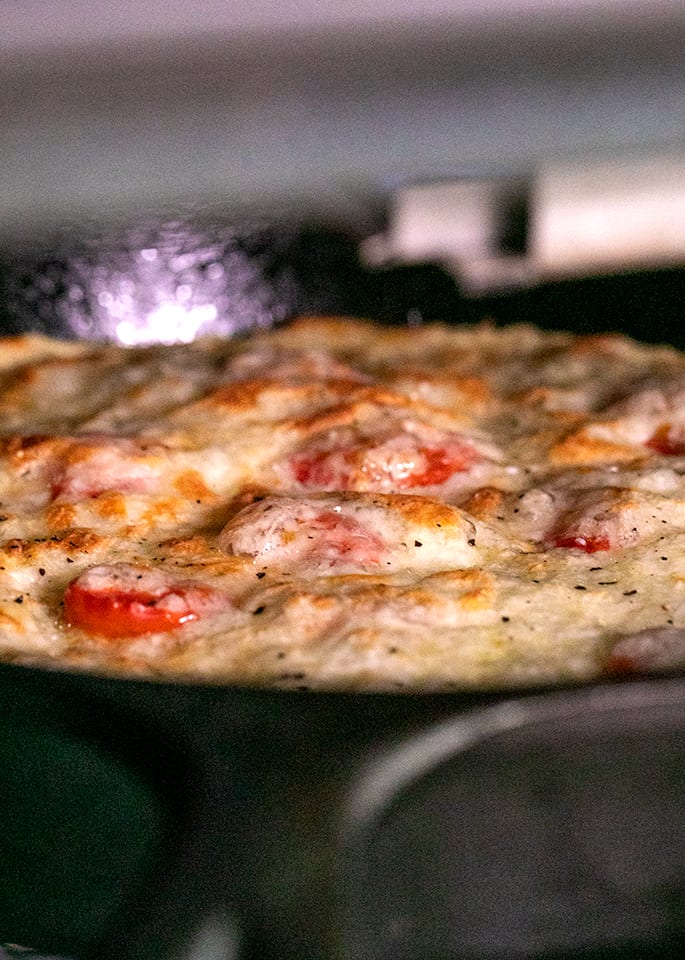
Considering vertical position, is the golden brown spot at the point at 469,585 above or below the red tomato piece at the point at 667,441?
above

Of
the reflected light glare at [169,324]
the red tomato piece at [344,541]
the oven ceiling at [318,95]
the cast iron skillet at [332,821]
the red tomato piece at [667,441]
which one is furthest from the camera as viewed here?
the oven ceiling at [318,95]

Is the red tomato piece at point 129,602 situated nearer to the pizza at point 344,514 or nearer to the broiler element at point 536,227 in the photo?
the pizza at point 344,514

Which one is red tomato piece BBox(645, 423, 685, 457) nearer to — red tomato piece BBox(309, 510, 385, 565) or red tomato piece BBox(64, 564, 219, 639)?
red tomato piece BBox(309, 510, 385, 565)

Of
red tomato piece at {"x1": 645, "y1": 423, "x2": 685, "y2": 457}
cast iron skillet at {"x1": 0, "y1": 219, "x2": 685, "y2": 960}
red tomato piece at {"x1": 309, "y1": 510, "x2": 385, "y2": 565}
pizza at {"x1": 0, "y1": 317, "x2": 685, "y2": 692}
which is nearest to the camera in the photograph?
cast iron skillet at {"x1": 0, "y1": 219, "x2": 685, "y2": 960}

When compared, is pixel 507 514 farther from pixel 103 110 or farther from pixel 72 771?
pixel 103 110

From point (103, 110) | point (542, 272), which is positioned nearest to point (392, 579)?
point (542, 272)

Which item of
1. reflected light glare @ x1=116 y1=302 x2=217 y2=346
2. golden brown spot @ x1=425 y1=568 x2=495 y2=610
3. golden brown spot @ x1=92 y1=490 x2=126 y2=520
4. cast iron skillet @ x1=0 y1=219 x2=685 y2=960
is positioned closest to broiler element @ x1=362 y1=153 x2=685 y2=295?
reflected light glare @ x1=116 y1=302 x2=217 y2=346

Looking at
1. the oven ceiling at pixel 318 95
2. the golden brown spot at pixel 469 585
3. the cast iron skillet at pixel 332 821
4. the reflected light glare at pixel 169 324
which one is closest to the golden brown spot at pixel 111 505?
the golden brown spot at pixel 469 585

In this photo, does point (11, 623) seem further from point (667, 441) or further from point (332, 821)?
point (667, 441)
